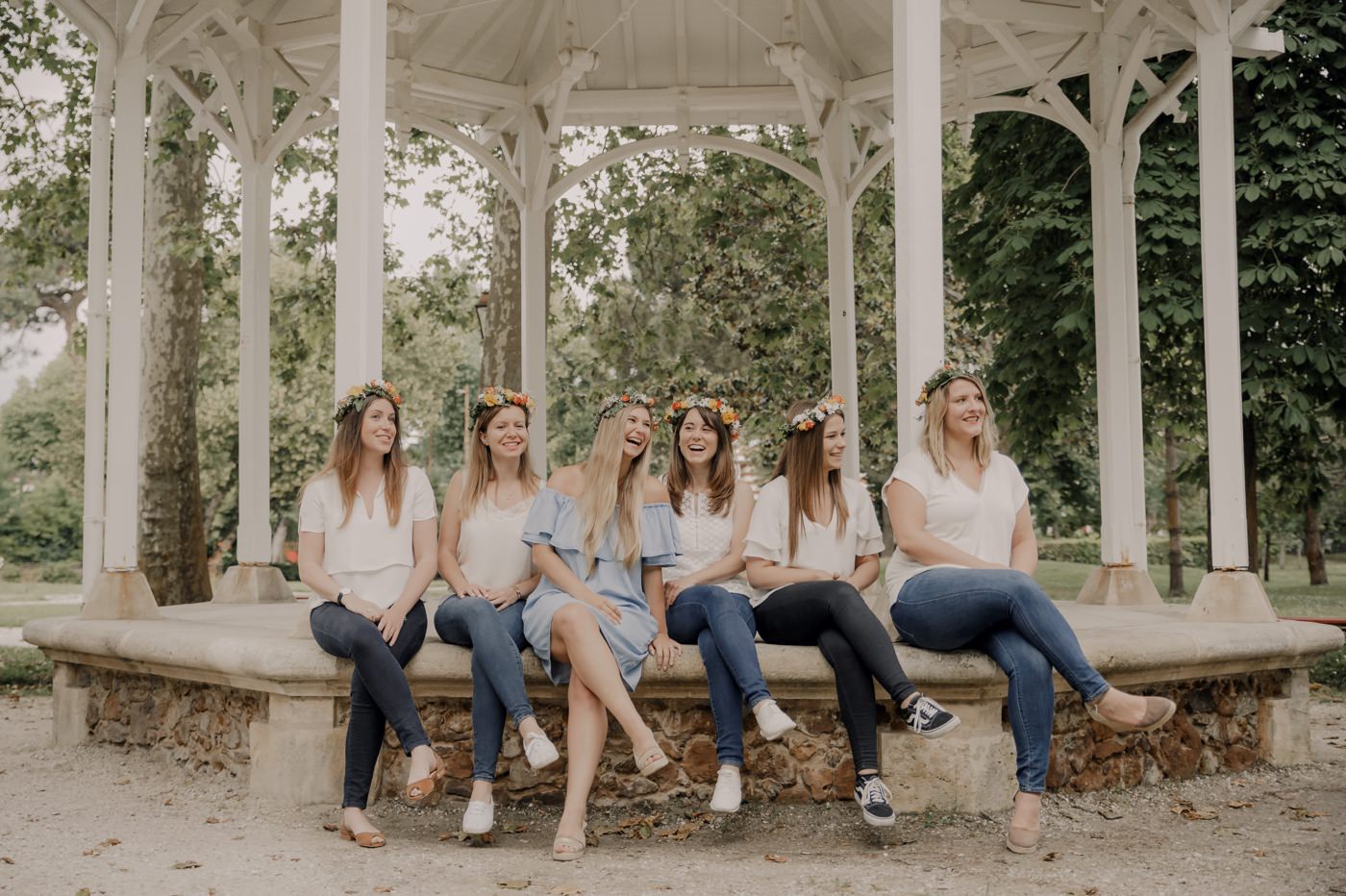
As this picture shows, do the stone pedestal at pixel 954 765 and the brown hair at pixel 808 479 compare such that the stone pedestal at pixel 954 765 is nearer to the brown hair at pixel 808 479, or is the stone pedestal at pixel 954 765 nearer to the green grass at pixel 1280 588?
the brown hair at pixel 808 479

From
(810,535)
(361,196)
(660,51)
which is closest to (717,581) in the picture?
(810,535)

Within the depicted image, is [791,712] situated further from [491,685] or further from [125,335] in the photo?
[125,335]

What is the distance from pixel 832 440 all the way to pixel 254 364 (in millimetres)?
5006

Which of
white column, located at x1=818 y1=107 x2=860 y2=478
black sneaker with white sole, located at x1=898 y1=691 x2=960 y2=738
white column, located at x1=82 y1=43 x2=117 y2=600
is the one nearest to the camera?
black sneaker with white sole, located at x1=898 y1=691 x2=960 y2=738

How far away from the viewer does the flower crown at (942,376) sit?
5.22 m

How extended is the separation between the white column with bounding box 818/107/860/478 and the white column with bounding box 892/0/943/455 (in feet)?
13.6

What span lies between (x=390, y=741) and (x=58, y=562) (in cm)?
3476

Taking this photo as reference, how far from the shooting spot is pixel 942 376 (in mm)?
5258

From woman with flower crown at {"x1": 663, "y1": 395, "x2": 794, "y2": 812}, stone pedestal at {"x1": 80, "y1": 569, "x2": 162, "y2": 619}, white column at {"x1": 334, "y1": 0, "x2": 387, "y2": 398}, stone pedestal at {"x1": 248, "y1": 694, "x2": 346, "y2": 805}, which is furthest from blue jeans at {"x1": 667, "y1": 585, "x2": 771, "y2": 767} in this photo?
stone pedestal at {"x1": 80, "y1": 569, "x2": 162, "y2": 619}

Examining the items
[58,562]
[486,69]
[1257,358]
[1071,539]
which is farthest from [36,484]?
[1257,358]

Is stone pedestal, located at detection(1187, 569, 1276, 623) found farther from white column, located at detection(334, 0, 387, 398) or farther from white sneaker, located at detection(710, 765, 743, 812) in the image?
white column, located at detection(334, 0, 387, 398)

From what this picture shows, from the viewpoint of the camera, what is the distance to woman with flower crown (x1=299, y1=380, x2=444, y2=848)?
494 cm

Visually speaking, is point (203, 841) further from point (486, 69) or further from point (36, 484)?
point (36, 484)

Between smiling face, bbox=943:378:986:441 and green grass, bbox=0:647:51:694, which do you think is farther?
green grass, bbox=0:647:51:694
